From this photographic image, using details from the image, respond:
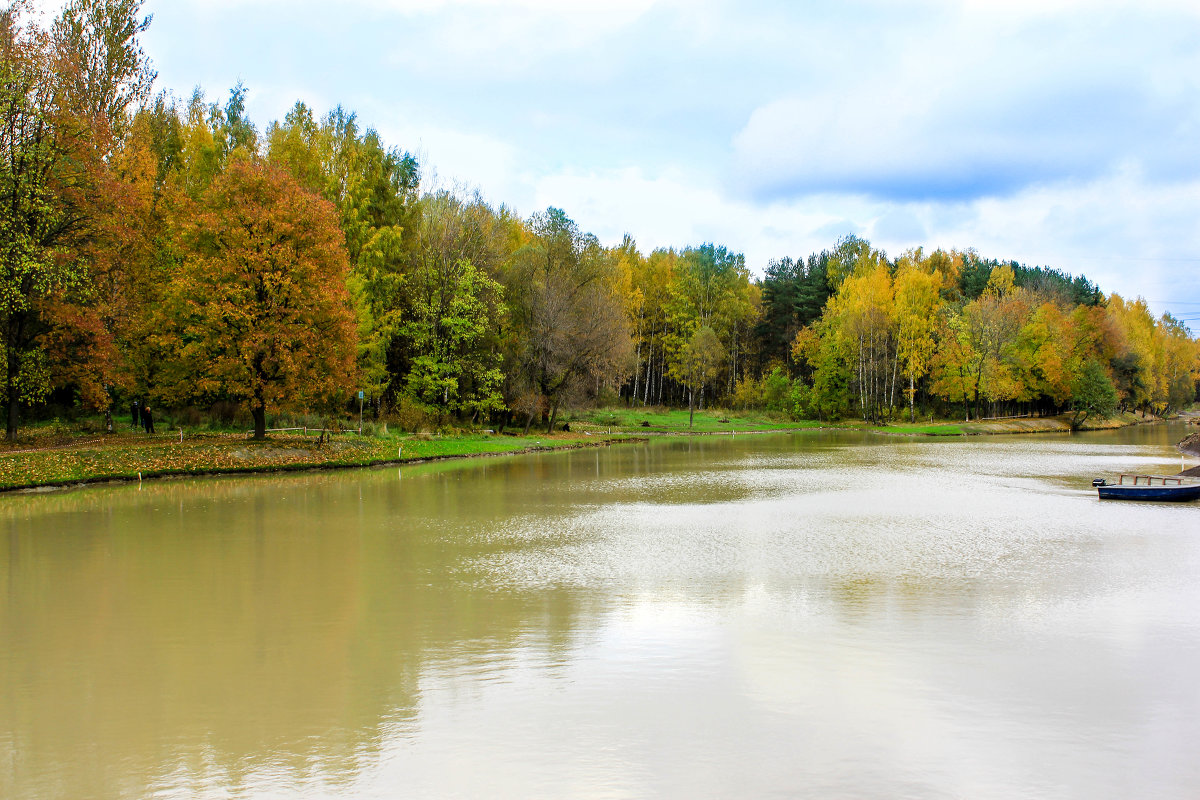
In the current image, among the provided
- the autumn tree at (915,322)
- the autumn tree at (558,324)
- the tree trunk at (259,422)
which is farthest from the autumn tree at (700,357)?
the tree trunk at (259,422)

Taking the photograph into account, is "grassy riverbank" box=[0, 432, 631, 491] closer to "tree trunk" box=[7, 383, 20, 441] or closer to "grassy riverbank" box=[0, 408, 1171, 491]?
"grassy riverbank" box=[0, 408, 1171, 491]

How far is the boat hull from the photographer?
22453mm

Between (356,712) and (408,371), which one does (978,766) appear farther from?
(408,371)

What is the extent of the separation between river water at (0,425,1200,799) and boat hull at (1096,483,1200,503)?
4.77 m

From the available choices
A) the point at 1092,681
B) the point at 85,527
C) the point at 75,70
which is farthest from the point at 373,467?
the point at 1092,681

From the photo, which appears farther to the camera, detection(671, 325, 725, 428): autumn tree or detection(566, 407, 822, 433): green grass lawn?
detection(671, 325, 725, 428): autumn tree

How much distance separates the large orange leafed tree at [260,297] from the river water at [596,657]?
39.4ft

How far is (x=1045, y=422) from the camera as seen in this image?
72625mm

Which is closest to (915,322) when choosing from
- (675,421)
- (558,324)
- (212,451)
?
(675,421)

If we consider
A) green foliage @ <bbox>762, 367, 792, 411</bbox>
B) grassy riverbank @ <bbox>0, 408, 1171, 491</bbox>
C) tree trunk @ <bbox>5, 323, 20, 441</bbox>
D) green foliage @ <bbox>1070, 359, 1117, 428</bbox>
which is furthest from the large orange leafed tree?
green foliage @ <bbox>1070, 359, 1117, 428</bbox>

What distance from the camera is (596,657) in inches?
345

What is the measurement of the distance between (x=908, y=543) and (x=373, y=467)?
2209cm

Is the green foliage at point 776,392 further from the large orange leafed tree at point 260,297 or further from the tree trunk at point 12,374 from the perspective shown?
the tree trunk at point 12,374

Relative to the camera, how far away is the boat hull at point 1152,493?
73.7ft
